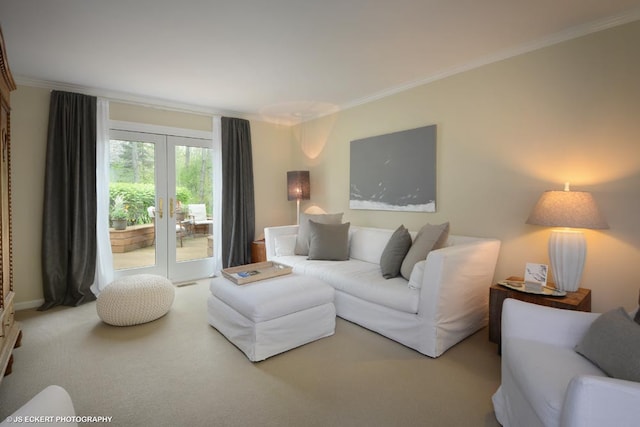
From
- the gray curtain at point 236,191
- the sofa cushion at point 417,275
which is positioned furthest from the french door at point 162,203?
the sofa cushion at point 417,275

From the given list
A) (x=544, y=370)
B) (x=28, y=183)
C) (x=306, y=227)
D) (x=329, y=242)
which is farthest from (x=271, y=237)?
(x=544, y=370)

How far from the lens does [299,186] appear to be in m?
4.94

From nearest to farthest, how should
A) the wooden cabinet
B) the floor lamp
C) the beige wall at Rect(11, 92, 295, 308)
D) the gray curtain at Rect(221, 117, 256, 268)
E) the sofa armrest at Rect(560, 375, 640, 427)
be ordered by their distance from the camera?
the sofa armrest at Rect(560, 375, 640, 427) → the wooden cabinet → the beige wall at Rect(11, 92, 295, 308) → the gray curtain at Rect(221, 117, 256, 268) → the floor lamp

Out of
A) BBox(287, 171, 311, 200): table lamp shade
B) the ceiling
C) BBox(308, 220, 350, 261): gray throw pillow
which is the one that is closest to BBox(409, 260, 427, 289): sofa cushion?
BBox(308, 220, 350, 261): gray throw pillow

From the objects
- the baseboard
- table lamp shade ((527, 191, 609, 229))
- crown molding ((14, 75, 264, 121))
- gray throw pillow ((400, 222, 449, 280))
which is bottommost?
the baseboard

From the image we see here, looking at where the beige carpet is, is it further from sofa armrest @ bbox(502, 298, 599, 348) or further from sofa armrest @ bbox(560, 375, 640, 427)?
sofa armrest @ bbox(560, 375, 640, 427)

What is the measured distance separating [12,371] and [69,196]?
2042mm

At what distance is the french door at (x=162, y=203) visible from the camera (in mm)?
4055

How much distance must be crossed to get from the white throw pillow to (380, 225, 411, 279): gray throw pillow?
145 centimetres

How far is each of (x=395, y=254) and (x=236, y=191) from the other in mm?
2791

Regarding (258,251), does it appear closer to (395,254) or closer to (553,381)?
(395,254)

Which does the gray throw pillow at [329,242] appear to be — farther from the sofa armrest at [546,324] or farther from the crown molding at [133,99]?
the crown molding at [133,99]

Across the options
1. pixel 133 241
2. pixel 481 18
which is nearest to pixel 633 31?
pixel 481 18

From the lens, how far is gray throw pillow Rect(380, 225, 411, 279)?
2.95m
